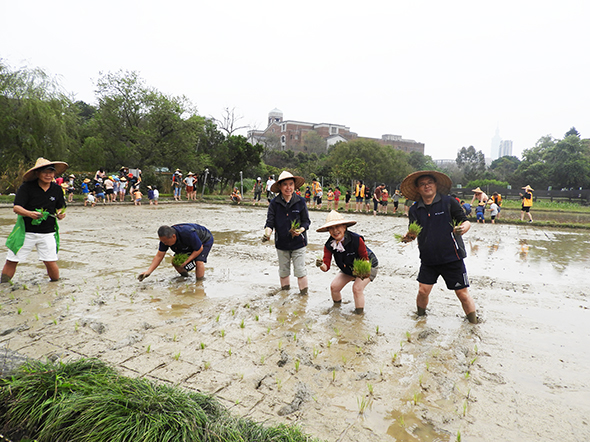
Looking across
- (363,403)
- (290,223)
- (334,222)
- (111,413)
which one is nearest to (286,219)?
(290,223)

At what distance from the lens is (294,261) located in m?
5.70

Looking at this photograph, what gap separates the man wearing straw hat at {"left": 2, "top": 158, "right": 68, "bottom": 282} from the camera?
5.49 meters

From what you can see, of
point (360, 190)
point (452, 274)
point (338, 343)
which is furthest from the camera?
point (360, 190)

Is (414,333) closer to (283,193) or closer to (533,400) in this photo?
(533,400)

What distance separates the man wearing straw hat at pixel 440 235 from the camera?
4.43 meters

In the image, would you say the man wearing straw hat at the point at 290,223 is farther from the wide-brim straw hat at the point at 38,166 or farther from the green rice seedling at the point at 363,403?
the wide-brim straw hat at the point at 38,166

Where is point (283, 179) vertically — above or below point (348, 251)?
above

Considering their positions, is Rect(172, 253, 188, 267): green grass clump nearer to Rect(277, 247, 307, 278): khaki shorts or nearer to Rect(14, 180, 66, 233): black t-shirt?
Rect(277, 247, 307, 278): khaki shorts

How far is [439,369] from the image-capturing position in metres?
3.45

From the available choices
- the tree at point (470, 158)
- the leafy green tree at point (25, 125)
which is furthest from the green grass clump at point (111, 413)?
the tree at point (470, 158)

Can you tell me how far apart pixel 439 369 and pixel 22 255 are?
224 inches

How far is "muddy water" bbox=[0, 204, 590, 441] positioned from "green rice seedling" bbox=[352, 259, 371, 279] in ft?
1.78

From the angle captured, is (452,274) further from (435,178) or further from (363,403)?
(363,403)

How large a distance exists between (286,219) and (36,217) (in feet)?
11.6
